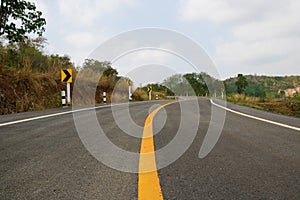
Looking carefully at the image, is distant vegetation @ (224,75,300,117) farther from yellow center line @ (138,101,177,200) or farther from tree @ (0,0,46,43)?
tree @ (0,0,46,43)

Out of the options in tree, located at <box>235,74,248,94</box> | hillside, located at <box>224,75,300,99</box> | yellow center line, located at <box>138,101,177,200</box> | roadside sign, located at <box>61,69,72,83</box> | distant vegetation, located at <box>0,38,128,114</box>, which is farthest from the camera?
tree, located at <box>235,74,248,94</box>

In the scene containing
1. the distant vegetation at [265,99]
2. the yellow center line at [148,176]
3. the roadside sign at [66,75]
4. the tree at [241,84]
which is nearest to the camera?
the yellow center line at [148,176]

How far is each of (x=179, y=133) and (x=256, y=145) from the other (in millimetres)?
1251

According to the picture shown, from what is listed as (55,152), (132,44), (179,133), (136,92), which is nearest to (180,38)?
(132,44)

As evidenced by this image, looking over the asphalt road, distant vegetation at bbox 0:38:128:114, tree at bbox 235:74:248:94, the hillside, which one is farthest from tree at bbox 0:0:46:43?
tree at bbox 235:74:248:94

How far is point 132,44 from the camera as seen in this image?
1268 centimetres

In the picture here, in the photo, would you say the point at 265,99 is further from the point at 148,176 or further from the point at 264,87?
the point at 264,87

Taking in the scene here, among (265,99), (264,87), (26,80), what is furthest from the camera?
(264,87)

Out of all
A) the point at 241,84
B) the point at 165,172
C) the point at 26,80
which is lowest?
the point at 165,172

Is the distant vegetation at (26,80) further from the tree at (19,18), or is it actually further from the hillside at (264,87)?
the hillside at (264,87)

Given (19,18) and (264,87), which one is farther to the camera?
(264,87)

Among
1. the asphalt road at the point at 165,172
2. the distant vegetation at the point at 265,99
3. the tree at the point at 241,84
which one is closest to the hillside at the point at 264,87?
the distant vegetation at the point at 265,99

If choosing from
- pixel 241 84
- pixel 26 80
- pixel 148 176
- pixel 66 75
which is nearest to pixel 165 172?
pixel 148 176

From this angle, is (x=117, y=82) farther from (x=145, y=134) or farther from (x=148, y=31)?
(x=145, y=134)
